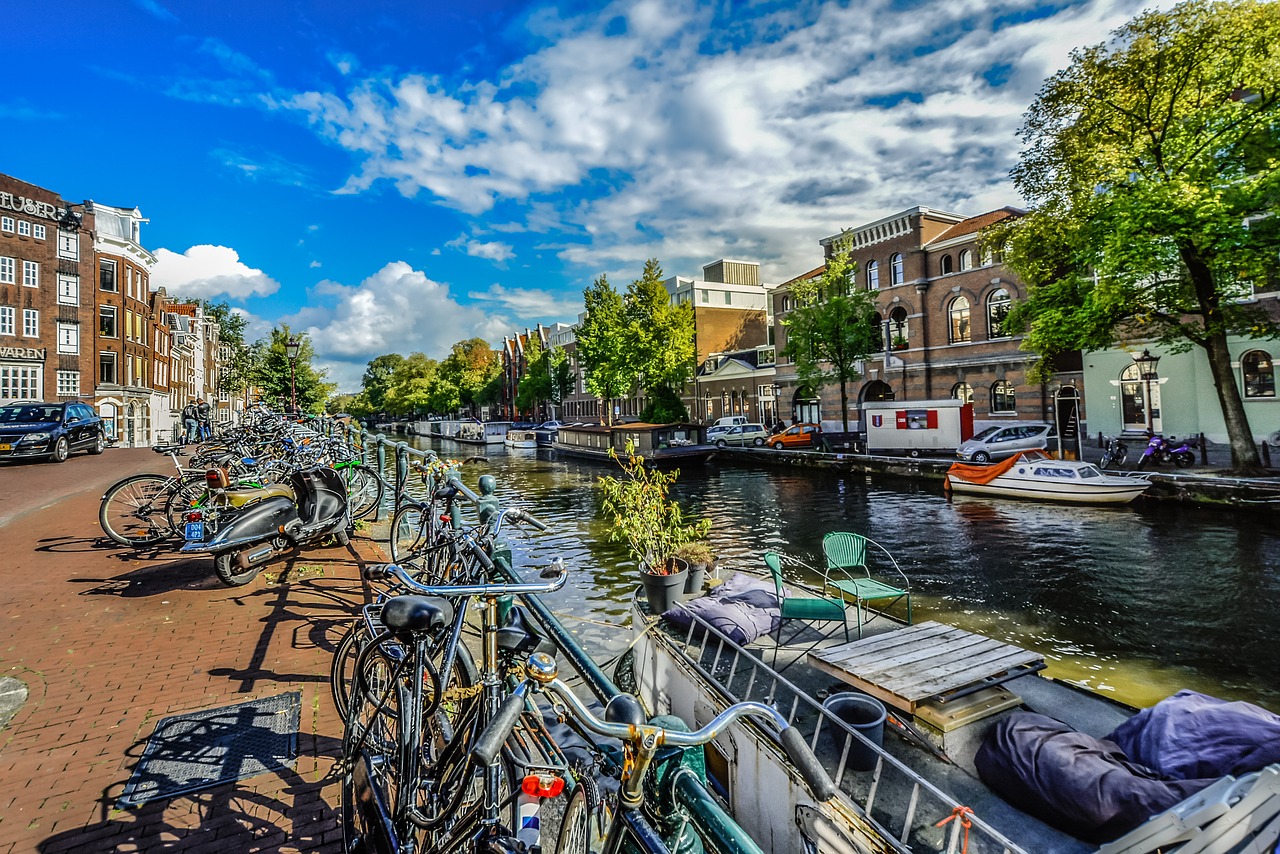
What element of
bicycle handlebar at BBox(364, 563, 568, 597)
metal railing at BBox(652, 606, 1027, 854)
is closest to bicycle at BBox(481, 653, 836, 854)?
bicycle handlebar at BBox(364, 563, 568, 597)

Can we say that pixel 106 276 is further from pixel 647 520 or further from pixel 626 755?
pixel 626 755

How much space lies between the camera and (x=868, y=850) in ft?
9.50

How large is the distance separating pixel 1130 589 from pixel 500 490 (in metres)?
19.4

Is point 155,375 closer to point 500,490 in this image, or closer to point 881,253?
point 500,490

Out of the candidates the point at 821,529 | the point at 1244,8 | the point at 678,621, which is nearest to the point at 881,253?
the point at 1244,8

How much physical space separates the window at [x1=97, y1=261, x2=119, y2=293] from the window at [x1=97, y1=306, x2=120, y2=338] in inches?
53.5

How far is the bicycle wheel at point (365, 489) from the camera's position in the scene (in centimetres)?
978

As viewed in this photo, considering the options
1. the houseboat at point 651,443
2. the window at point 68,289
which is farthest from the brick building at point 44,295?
Result: the houseboat at point 651,443

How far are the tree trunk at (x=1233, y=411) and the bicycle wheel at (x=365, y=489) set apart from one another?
74.1 feet

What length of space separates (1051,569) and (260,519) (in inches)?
528

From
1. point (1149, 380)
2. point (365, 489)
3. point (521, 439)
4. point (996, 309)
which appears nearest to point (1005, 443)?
point (1149, 380)

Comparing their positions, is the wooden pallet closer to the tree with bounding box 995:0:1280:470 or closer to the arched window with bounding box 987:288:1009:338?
the tree with bounding box 995:0:1280:470

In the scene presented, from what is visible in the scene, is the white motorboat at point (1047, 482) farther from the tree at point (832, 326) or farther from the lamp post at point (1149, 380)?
the tree at point (832, 326)

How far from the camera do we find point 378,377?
12362 centimetres
